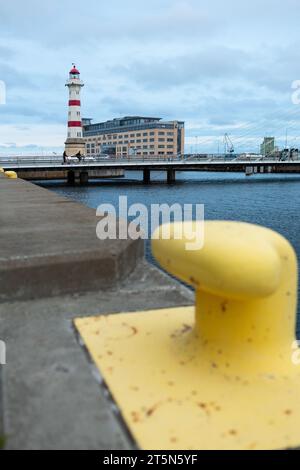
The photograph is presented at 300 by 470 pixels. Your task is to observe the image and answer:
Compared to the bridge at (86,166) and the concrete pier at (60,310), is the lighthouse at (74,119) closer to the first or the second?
the bridge at (86,166)

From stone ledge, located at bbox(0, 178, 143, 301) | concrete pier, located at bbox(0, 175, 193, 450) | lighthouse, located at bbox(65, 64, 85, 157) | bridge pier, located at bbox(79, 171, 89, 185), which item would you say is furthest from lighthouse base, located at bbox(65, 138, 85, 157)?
stone ledge, located at bbox(0, 178, 143, 301)

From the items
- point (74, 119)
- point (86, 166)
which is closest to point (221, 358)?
point (86, 166)

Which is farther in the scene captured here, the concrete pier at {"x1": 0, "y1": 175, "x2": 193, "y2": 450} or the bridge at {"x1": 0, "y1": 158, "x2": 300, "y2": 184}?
the bridge at {"x1": 0, "y1": 158, "x2": 300, "y2": 184}

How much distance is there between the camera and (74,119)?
204ft

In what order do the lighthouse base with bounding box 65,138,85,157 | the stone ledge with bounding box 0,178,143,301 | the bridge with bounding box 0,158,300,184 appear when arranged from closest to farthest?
the stone ledge with bounding box 0,178,143,301 < the bridge with bounding box 0,158,300,184 < the lighthouse base with bounding box 65,138,85,157

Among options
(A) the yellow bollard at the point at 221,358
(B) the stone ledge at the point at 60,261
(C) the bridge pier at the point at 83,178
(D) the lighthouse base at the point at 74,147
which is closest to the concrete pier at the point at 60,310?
(B) the stone ledge at the point at 60,261

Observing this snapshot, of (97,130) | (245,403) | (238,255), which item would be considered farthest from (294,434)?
(97,130)

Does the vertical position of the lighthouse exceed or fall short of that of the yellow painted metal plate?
it exceeds it

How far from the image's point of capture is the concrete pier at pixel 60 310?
1635 millimetres

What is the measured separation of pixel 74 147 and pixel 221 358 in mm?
61940

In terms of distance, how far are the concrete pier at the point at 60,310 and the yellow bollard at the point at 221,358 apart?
13 cm

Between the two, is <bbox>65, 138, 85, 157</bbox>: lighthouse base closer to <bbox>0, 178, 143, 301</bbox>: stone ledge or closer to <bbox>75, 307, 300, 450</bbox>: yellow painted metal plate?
<bbox>0, 178, 143, 301</bbox>: stone ledge

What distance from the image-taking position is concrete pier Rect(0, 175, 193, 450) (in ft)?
5.36
